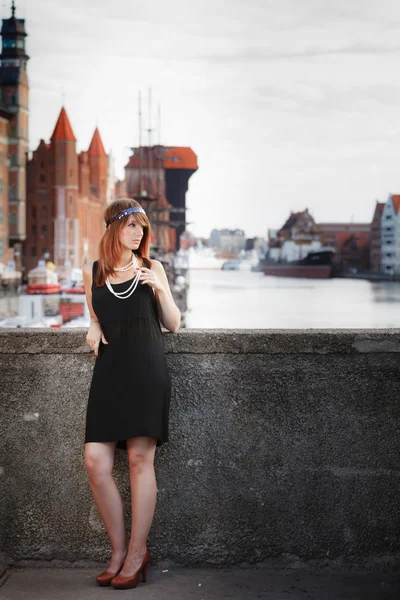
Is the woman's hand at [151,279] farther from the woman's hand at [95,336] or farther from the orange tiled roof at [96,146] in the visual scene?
the orange tiled roof at [96,146]

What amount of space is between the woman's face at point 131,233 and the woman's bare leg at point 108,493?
0.89 m

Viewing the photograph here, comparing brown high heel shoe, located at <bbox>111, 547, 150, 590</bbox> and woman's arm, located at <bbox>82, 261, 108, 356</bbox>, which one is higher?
woman's arm, located at <bbox>82, 261, 108, 356</bbox>

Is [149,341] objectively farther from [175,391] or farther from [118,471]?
[118,471]

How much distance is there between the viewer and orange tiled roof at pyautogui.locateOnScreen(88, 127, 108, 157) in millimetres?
113875

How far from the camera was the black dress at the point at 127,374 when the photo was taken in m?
3.48

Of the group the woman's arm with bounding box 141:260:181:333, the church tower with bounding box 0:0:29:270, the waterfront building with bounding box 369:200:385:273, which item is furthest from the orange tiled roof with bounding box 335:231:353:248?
the woman's arm with bounding box 141:260:181:333

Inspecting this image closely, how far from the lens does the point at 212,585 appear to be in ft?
12.0

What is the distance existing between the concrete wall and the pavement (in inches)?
3.1

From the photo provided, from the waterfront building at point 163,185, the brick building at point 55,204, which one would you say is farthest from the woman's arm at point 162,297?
the brick building at point 55,204

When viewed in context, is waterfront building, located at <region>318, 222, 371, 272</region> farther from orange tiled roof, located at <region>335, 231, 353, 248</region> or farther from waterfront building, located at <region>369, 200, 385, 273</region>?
waterfront building, located at <region>369, 200, 385, 273</region>

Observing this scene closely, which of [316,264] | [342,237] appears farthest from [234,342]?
[342,237]

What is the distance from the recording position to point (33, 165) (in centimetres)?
9256

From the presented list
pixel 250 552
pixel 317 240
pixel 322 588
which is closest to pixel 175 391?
pixel 250 552

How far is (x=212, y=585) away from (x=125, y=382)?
1.02 m
